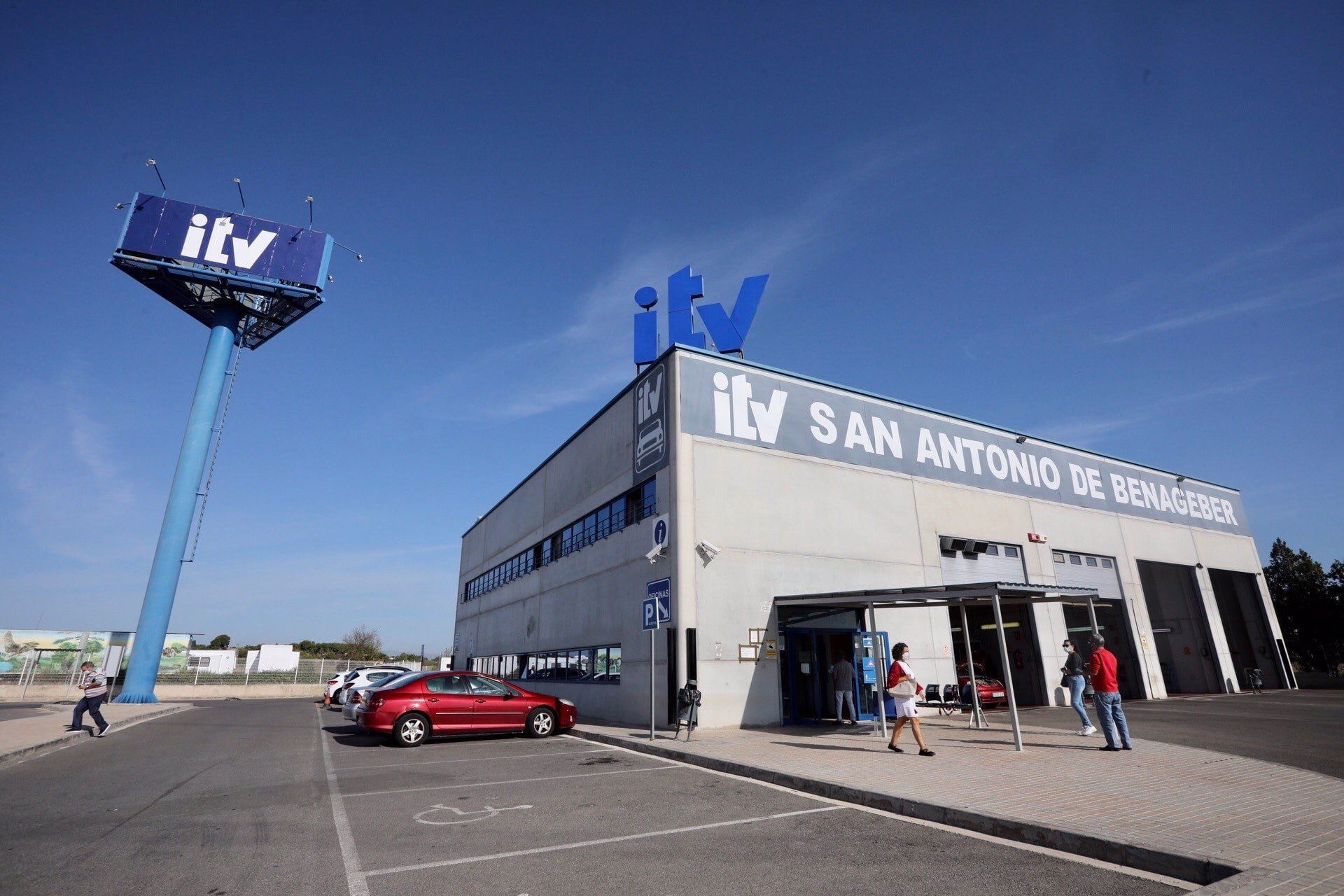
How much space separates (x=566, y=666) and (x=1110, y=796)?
62.0 ft

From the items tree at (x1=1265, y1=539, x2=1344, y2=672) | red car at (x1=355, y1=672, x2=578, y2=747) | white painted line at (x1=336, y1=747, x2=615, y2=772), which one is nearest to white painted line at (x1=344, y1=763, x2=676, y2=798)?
white painted line at (x1=336, y1=747, x2=615, y2=772)

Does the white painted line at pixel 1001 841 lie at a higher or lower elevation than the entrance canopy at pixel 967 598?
lower

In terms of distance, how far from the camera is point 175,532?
103ft

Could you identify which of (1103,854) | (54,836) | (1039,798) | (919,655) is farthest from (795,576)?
(54,836)

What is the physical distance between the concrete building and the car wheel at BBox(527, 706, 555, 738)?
2.55 meters

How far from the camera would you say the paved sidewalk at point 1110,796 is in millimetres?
5078

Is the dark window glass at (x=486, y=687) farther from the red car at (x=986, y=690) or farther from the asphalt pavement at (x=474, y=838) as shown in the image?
the red car at (x=986, y=690)

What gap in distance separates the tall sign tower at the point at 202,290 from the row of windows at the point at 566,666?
49.8ft

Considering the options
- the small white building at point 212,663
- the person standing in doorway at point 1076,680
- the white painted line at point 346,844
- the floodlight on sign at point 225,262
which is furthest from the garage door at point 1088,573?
the small white building at point 212,663

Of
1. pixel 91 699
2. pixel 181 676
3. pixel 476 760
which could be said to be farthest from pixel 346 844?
pixel 181 676

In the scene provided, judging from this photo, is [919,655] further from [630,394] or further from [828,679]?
[630,394]

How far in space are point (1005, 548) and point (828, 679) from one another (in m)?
10.1

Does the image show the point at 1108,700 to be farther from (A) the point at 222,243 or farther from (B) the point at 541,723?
(A) the point at 222,243

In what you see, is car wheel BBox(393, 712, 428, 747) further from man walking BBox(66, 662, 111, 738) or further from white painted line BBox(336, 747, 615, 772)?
man walking BBox(66, 662, 111, 738)
